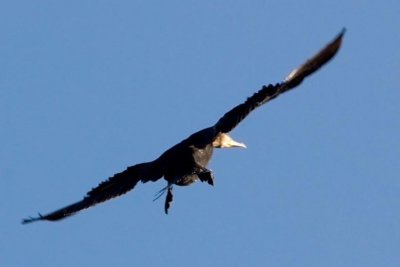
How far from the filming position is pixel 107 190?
119 feet

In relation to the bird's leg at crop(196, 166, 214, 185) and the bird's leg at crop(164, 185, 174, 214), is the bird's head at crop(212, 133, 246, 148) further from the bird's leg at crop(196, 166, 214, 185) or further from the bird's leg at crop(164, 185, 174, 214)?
Result: the bird's leg at crop(164, 185, 174, 214)

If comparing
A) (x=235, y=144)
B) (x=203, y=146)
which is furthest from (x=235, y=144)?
(x=203, y=146)

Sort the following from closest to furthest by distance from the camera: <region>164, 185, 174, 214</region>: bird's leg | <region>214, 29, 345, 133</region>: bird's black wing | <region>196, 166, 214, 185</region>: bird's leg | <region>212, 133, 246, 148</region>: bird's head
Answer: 1. <region>214, 29, 345, 133</region>: bird's black wing
2. <region>196, 166, 214, 185</region>: bird's leg
3. <region>164, 185, 174, 214</region>: bird's leg
4. <region>212, 133, 246, 148</region>: bird's head

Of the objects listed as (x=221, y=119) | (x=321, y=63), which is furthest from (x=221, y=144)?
(x=321, y=63)

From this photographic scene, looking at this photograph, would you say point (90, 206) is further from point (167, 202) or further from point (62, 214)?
point (167, 202)

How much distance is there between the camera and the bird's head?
35125 millimetres

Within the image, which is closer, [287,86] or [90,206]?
[287,86]

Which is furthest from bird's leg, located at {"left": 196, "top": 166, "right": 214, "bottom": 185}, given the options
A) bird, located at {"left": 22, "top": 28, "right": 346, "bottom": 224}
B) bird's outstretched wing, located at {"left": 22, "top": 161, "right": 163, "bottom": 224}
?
bird's outstretched wing, located at {"left": 22, "top": 161, "right": 163, "bottom": 224}

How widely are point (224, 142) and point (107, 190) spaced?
295 centimetres

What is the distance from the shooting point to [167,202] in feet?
110

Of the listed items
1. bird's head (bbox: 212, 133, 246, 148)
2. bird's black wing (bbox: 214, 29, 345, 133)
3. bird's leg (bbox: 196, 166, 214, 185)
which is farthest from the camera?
bird's head (bbox: 212, 133, 246, 148)

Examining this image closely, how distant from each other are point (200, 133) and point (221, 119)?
60 centimetres

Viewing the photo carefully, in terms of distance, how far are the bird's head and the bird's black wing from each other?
0.56 metres

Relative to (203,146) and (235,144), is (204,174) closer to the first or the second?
(203,146)
